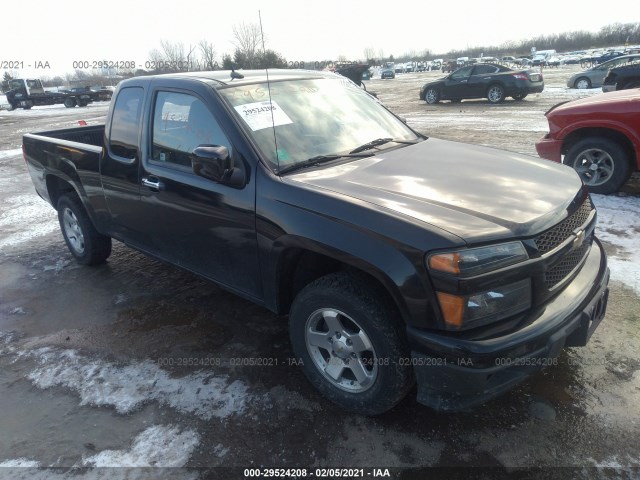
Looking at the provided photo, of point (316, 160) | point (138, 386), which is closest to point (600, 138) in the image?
point (316, 160)

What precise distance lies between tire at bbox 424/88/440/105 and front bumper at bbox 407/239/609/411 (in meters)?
19.0

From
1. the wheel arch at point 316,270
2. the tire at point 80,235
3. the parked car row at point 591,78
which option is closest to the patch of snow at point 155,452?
the wheel arch at point 316,270

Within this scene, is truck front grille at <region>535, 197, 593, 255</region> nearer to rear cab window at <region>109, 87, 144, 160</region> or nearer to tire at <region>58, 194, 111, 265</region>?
rear cab window at <region>109, 87, 144, 160</region>

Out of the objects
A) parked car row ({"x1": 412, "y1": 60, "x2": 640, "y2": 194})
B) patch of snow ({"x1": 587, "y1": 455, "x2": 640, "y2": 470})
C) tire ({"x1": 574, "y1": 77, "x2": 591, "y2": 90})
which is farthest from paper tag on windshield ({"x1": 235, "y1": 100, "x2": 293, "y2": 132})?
tire ({"x1": 574, "y1": 77, "x2": 591, "y2": 90})

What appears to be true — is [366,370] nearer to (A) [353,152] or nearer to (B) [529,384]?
(B) [529,384]

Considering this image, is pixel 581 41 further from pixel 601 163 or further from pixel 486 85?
pixel 601 163

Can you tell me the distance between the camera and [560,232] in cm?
245

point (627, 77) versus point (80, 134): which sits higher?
point (80, 134)

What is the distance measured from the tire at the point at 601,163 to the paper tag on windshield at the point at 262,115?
428cm

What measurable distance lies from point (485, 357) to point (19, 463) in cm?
250

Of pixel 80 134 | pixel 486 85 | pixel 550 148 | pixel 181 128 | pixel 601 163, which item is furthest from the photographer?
pixel 486 85

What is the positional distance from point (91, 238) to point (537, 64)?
58957 mm

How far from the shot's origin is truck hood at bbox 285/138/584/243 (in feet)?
7.41

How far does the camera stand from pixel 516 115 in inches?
555
